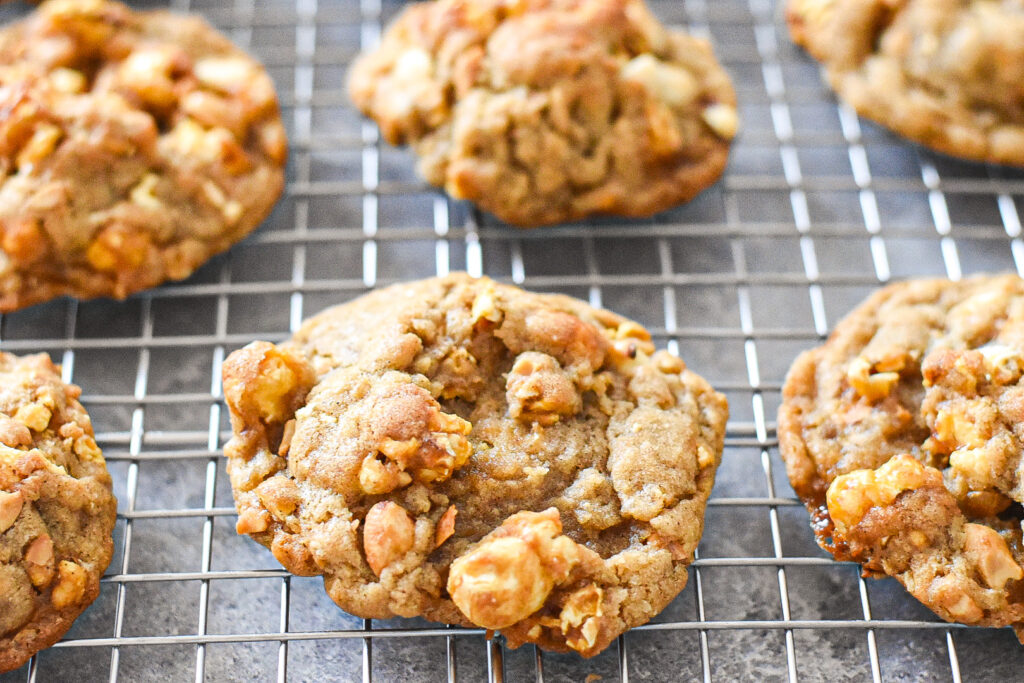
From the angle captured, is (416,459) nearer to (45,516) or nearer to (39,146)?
(45,516)

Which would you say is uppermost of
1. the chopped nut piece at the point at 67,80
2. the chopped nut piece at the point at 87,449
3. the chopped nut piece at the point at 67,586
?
the chopped nut piece at the point at 67,80

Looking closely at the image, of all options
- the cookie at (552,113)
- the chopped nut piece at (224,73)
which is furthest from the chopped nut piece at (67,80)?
the cookie at (552,113)

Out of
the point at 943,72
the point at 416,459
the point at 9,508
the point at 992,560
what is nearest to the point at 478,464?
the point at 416,459

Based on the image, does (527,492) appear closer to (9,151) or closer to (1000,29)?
(9,151)

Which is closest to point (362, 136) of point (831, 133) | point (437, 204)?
point (437, 204)

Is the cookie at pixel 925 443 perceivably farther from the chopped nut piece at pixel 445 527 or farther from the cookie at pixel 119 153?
the cookie at pixel 119 153

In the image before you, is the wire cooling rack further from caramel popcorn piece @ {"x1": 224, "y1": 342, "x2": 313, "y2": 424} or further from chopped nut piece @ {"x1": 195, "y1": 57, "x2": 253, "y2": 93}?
caramel popcorn piece @ {"x1": 224, "y1": 342, "x2": 313, "y2": 424}
